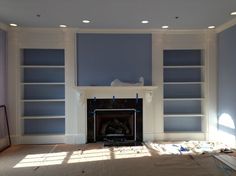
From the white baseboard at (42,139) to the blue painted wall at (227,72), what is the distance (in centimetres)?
371

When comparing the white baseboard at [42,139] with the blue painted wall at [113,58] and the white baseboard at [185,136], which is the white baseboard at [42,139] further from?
the white baseboard at [185,136]

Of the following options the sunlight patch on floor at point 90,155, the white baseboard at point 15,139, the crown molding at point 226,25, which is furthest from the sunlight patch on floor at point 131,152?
the crown molding at point 226,25

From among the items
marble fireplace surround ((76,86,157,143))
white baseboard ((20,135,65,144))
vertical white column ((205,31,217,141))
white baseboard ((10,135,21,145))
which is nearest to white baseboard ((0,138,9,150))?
white baseboard ((10,135,21,145))

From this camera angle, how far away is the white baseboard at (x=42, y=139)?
5.81 meters

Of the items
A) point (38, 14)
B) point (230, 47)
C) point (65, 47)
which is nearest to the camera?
point (38, 14)

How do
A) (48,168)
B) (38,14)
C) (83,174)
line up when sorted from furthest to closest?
1. (38,14)
2. (48,168)
3. (83,174)

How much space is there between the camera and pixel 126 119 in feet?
20.1

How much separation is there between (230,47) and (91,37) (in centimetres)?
304

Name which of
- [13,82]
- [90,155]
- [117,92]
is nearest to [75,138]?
[90,155]

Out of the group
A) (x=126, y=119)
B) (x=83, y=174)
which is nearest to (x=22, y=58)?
(x=126, y=119)

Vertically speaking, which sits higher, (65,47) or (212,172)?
(65,47)

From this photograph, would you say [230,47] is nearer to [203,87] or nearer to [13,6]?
[203,87]

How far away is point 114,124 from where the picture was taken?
20.1 ft

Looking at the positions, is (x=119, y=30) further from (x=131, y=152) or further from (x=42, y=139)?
(x=42, y=139)
